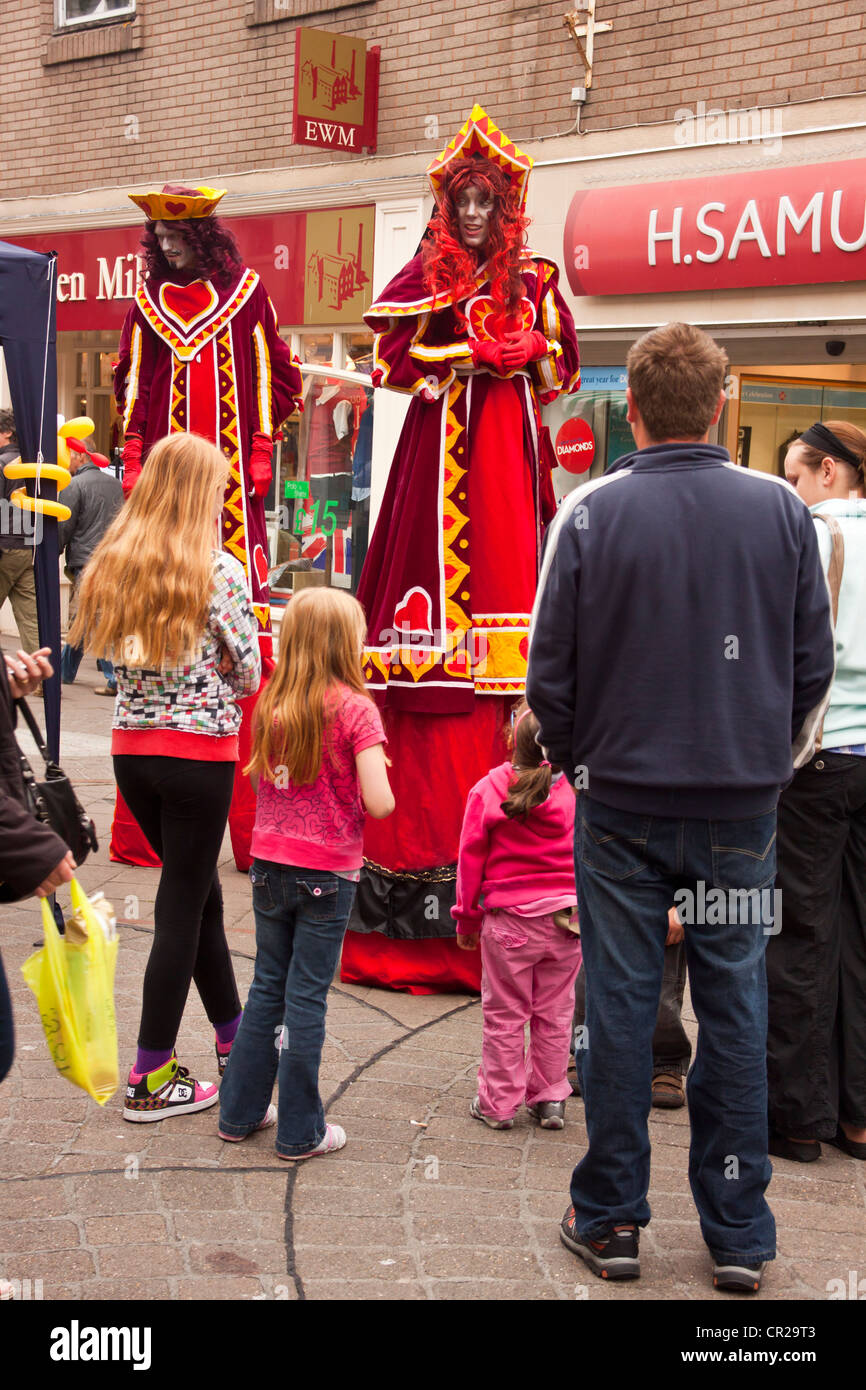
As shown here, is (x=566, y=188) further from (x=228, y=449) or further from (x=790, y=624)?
(x=790, y=624)

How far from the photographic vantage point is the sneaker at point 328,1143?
3.79m

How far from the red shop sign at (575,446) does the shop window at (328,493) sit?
1.44m

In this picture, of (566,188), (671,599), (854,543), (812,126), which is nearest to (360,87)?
(566,188)

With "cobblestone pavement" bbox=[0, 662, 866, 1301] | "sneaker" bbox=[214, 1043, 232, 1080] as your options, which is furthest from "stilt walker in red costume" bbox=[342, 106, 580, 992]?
"sneaker" bbox=[214, 1043, 232, 1080]

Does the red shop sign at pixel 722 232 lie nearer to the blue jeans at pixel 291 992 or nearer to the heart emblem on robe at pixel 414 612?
the heart emblem on robe at pixel 414 612

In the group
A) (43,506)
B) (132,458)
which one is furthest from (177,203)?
(43,506)

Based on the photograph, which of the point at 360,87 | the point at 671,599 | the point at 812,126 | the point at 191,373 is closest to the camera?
the point at 671,599

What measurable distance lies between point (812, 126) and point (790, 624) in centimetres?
601

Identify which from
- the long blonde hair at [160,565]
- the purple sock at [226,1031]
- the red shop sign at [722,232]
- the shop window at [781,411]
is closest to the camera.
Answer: the long blonde hair at [160,565]

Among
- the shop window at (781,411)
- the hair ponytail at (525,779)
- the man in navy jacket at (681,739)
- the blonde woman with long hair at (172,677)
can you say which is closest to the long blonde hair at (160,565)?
the blonde woman with long hair at (172,677)

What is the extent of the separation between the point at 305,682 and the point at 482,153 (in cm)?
235

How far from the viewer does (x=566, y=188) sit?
31.2ft

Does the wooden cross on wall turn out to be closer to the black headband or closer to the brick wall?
the brick wall

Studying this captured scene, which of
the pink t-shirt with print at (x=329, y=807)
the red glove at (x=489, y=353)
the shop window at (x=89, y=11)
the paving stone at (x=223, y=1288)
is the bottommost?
the paving stone at (x=223, y=1288)
